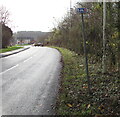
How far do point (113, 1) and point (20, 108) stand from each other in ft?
17.7

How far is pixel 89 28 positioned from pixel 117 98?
26.8ft

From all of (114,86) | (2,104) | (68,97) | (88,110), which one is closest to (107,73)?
(114,86)

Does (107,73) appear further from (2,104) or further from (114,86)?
(2,104)

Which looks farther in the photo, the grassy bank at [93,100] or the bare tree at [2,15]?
the bare tree at [2,15]

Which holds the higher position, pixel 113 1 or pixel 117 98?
pixel 113 1

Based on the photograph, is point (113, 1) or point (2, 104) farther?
point (113, 1)

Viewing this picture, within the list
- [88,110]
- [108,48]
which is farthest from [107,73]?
[88,110]

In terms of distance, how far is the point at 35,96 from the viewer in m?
6.55

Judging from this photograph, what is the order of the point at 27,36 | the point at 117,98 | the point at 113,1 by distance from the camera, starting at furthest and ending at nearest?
1. the point at 27,36
2. the point at 113,1
3. the point at 117,98

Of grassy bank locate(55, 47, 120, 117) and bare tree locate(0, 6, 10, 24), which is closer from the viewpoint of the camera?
grassy bank locate(55, 47, 120, 117)

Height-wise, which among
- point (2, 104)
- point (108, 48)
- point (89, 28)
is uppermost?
point (89, 28)

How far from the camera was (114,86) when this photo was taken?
6.37 metres

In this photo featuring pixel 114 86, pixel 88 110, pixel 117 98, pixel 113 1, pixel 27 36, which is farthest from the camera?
pixel 27 36

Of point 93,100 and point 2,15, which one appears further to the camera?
point 2,15
